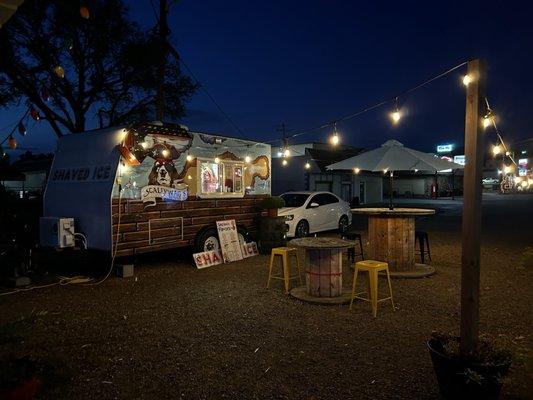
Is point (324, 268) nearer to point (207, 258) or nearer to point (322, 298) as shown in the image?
point (322, 298)

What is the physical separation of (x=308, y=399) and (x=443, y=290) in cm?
434

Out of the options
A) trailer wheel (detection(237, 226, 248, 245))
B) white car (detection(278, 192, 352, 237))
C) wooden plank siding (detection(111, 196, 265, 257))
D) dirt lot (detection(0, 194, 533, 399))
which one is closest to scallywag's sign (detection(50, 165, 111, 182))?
wooden plank siding (detection(111, 196, 265, 257))

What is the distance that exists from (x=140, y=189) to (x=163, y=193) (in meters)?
0.56

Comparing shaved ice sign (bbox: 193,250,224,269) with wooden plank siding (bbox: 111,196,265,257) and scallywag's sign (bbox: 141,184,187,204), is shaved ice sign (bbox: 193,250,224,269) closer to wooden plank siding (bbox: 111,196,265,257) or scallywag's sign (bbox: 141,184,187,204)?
wooden plank siding (bbox: 111,196,265,257)

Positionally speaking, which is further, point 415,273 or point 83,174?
point 83,174

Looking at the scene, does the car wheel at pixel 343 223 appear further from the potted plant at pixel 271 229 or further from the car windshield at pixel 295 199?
the potted plant at pixel 271 229

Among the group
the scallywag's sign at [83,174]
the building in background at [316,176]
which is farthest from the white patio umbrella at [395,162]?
the building in background at [316,176]

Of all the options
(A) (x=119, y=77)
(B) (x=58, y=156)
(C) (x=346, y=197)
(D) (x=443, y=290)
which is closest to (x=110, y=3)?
(A) (x=119, y=77)

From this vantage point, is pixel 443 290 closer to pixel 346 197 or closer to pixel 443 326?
pixel 443 326

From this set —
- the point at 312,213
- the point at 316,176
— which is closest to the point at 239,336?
the point at 312,213

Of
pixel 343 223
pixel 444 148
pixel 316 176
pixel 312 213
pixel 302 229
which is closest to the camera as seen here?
pixel 302 229

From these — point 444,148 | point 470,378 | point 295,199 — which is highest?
point 444,148

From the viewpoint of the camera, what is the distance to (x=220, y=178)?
998 centimetres

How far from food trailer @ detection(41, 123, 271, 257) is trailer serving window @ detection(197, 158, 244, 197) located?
0.02m
